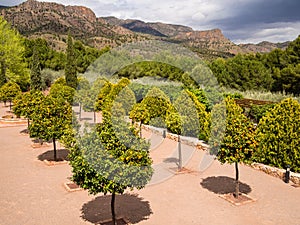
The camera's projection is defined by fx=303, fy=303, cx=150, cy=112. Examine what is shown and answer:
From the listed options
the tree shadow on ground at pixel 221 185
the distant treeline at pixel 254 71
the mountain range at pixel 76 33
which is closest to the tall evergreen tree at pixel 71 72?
the distant treeline at pixel 254 71

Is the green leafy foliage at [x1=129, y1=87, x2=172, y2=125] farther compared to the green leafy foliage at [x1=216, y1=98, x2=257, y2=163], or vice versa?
the green leafy foliage at [x1=129, y1=87, x2=172, y2=125]

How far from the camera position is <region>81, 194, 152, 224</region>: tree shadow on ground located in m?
8.65

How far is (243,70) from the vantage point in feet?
128

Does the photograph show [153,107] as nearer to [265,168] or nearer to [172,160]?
[172,160]

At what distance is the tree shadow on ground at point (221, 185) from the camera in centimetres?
1069

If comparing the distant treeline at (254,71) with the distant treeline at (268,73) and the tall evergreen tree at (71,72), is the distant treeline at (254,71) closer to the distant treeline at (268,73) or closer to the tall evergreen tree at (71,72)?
the distant treeline at (268,73)

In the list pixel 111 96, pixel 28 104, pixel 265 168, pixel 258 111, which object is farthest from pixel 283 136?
pixel 111 96

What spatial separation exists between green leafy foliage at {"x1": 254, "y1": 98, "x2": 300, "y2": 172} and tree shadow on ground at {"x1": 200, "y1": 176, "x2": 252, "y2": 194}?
4.43 ft

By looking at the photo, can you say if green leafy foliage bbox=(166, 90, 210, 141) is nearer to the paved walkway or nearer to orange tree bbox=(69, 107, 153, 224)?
the paved walkway

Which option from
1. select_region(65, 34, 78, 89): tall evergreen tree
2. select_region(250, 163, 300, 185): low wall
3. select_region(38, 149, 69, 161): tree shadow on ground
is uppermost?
select_region(65, 34, 78, 89): tall evergreen tree

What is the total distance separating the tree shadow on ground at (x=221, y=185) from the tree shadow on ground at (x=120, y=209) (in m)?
2.66

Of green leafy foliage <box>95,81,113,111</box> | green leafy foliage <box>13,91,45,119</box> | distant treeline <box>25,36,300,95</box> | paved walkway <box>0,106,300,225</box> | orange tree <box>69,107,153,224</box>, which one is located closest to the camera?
orange tree <box>69,107,153,224</box>

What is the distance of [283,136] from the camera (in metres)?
11.6

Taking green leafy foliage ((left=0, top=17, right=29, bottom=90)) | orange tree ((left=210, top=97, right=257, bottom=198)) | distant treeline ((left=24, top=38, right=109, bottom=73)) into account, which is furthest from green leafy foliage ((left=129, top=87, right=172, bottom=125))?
distant treeline ((left=24, top=38, right=109, bottom=73))
